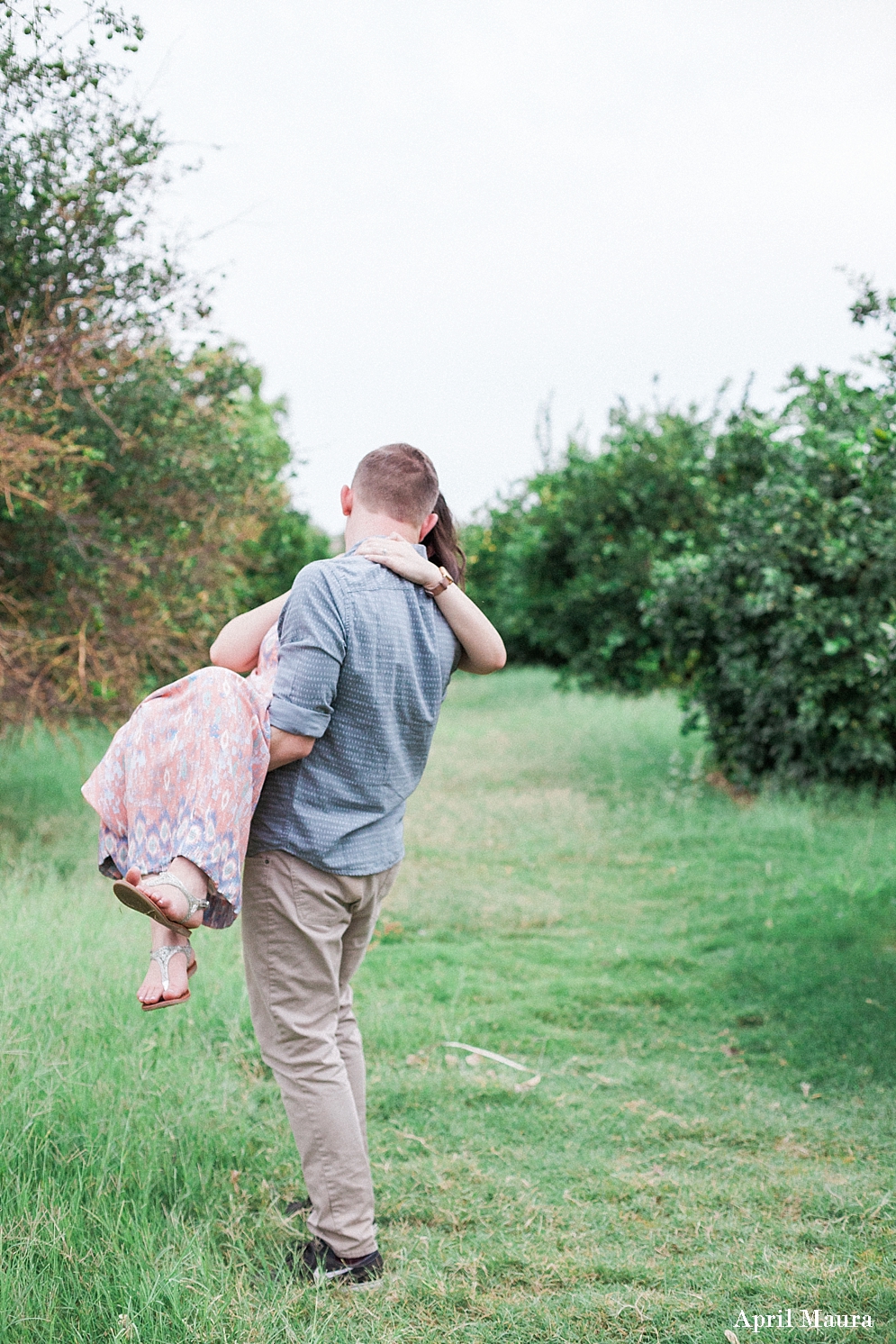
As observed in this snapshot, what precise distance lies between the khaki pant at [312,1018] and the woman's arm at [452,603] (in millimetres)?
671

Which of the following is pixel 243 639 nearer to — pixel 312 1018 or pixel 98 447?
pixel 312 1018

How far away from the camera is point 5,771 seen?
31.0ft

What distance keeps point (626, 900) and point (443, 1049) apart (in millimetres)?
2615

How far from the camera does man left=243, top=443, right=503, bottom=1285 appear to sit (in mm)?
2787

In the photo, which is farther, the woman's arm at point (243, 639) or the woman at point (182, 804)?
the woman's arm at point (243, 639)

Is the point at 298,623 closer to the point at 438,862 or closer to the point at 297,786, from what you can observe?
the point at 297,786

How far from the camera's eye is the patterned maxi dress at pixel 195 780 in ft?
8.43

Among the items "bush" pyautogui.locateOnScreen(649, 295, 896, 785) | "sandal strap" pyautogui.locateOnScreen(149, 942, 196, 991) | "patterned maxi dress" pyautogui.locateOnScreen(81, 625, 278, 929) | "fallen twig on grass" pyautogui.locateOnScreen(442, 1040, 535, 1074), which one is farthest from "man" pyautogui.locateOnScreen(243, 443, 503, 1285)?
"bush" pyautogui.locateOnScreen(649, 295, 896, 785)

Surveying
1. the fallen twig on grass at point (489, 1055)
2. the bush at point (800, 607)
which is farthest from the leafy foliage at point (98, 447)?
the bush at point (800, 607)

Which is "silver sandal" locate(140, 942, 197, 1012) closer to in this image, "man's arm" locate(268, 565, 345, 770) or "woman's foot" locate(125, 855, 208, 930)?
"woman's foot" locate(125, 855, 208, 930)

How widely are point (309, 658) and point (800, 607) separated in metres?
6.70

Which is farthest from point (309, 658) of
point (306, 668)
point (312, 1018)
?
point (312, 1018)

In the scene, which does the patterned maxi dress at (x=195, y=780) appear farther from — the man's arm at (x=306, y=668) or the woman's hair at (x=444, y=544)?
the woman's hair at (x=444, y=544)

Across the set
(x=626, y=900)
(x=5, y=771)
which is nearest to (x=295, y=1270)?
(x=626, y=900)
